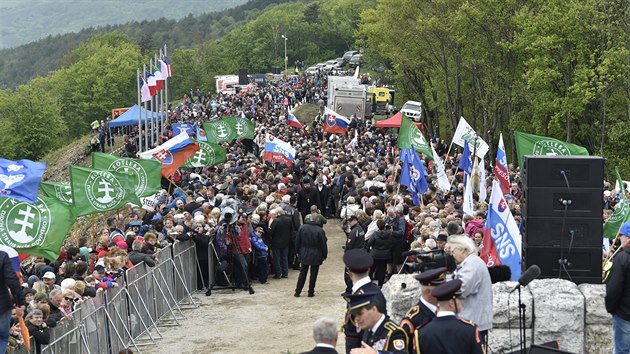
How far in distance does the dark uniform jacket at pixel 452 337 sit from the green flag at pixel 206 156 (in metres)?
23.1

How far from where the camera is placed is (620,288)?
39.8ft

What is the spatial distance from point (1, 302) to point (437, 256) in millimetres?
4853

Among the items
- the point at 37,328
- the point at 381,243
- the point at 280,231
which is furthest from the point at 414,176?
Answer: the point at 37,328

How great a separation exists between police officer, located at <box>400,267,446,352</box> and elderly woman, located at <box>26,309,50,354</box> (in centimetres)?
547

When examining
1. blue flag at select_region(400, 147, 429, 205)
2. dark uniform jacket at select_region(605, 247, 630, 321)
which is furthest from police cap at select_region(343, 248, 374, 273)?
blue flag at select_region(400, 147, 429, 205)

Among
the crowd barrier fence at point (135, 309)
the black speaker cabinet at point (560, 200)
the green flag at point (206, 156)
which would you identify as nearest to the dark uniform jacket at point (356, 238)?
the crowd barrier fence at point (135, 309)

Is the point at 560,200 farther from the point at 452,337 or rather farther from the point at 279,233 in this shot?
Result: the point at 279,233

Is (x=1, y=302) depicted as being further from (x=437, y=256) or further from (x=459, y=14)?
(x=459, y=14)

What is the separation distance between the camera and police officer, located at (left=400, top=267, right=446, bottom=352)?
938cm

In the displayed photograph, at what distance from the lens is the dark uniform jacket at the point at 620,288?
39.5ft

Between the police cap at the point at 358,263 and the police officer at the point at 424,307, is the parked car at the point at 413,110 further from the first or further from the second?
the police officer at the point at 424,307

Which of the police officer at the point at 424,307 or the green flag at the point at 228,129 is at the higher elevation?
the police officer at the point at 424,307

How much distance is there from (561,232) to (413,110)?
57460 millimetres

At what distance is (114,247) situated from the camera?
1791cm
